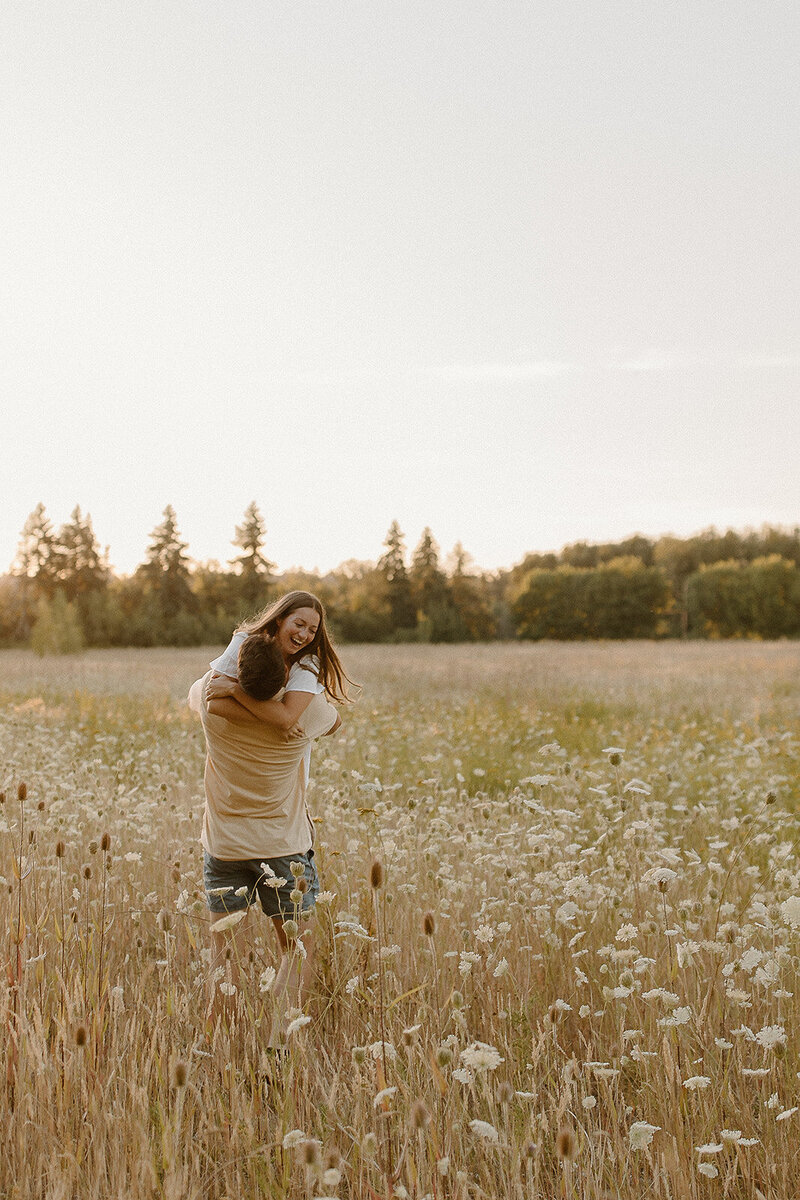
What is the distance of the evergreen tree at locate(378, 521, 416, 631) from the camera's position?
71.1m

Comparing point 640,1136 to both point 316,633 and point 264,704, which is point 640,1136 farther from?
point 316,633

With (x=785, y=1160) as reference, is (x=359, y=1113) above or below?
above

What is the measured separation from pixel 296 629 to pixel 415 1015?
159cm


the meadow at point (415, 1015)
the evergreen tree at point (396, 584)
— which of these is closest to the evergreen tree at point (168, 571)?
the evergreen tree at point (396, 584)

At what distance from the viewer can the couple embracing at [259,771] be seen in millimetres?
3359

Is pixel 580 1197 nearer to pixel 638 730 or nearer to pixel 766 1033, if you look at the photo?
pixel 766 1033

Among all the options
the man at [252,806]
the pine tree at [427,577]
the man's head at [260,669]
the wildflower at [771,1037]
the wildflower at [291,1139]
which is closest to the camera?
the wildflower at [291,1139]

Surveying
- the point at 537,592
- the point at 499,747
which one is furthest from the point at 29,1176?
the point at 537,592

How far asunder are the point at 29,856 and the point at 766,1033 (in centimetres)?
339

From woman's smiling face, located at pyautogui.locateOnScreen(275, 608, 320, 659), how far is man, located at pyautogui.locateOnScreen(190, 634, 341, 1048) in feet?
0.97

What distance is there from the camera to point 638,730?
10.8 meters

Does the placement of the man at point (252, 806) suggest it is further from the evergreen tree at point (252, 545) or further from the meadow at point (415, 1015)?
→ the evergreen tree at point (252, 545)

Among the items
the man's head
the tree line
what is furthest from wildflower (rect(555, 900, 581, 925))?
the tree line

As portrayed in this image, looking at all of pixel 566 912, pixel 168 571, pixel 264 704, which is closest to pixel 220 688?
pixel 264 704
